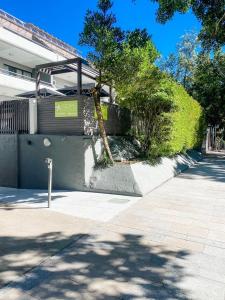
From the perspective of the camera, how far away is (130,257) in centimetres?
399

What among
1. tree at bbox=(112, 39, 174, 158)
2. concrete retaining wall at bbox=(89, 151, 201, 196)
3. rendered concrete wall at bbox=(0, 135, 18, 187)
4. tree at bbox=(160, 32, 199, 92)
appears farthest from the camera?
tree at bbox=(160, 32, 199, 92)

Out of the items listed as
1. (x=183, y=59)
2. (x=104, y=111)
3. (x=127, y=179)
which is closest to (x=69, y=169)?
(x=127, y=179)

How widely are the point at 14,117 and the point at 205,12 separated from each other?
22.9 feet

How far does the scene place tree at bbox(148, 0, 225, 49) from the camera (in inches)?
260

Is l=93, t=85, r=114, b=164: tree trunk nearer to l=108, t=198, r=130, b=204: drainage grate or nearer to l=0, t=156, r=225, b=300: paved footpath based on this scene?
l=108, t=198, r=130, b=204: drainage grate

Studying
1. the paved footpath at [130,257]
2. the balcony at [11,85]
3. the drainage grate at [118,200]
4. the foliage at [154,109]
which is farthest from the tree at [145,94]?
the balcony at [11,85]

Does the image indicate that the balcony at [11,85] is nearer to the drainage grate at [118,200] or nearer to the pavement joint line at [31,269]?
the drainage grate at [118,200]

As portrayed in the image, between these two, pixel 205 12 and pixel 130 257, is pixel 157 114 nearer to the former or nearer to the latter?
pixel 205 12

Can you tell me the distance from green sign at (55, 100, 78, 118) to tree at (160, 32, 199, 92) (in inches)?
775

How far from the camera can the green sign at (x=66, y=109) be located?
28.1 ft

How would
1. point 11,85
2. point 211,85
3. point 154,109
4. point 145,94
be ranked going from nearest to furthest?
1. point 145,94
2. point 154,109
3. point 11,85
4. point 211,85

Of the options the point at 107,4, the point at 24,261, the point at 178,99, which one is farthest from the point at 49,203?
the point at 178,99

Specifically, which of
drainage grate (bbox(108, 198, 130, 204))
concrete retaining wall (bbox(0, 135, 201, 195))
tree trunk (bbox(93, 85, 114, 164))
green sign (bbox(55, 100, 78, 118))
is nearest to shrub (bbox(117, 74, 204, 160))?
concrete retaining wall (bbox(0, 135, 201, 195))

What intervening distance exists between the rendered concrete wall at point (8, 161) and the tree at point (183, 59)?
20.0 metres
